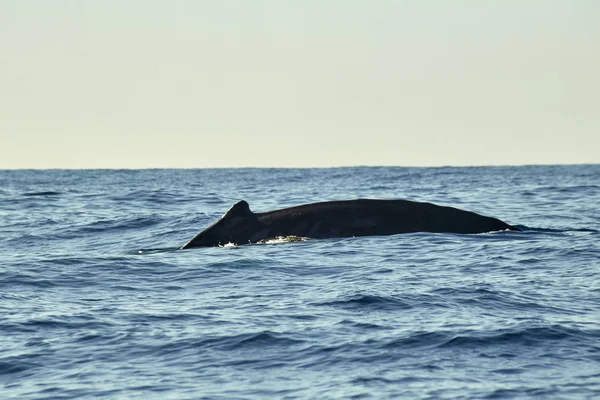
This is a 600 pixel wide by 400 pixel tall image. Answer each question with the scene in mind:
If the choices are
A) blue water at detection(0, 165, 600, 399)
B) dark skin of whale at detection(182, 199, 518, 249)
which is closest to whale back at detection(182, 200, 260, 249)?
dark skin of whale at detection(182, 199, 518, 249)

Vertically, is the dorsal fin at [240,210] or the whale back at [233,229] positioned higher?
the dorsal fin at [240,210]

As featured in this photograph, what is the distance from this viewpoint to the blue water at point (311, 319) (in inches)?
375

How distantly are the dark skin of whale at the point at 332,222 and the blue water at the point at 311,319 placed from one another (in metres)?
0.26

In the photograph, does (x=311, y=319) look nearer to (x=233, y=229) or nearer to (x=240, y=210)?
(x=240, y=210)

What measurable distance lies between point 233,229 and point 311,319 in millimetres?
6658

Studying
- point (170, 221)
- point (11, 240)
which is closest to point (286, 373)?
point (11, 240)

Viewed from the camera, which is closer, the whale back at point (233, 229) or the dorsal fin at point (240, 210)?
the dorsal fin at point (240, 210)

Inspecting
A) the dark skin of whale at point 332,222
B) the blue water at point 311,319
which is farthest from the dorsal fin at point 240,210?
the blue water at point 311,319

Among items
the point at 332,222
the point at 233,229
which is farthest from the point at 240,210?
the point at 332,222

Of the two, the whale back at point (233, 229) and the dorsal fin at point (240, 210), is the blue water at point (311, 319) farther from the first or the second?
the dorsal fin at point (240, 210)

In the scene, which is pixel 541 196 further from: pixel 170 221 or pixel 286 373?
A: pixel 286 373

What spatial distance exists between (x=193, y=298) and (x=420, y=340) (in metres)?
3.98

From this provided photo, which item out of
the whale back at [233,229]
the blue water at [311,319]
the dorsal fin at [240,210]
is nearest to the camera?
the blue water at [311,319]

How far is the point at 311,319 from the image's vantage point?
12070 mm
